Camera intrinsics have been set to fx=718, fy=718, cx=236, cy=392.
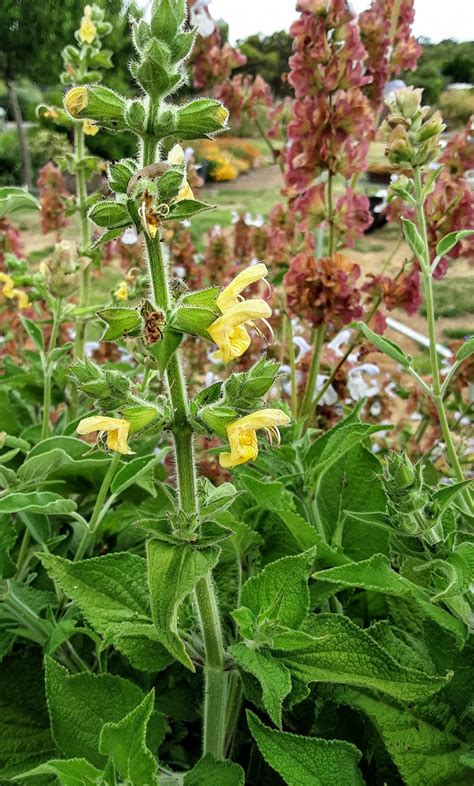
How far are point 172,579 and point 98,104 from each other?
0.26 metres

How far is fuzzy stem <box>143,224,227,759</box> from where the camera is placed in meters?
0.39

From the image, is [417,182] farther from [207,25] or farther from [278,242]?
[207,25]

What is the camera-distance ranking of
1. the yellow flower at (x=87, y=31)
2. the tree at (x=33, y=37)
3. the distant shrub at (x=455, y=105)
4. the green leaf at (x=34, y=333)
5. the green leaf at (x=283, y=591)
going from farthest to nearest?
the distant shrub at (x=455, y=105) < the tree at (x=33, y=37) < the yellow flower at (x=87, y=31) < the green leaf at (x=34, y=333) < the green leaf at (x=283, y=591)

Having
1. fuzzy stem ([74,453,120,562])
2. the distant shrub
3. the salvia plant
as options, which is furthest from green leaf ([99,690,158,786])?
the distant shrub

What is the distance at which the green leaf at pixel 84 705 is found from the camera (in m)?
0.48

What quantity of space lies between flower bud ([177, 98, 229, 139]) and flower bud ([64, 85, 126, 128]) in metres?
0.03

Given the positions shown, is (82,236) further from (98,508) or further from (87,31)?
(98,508)

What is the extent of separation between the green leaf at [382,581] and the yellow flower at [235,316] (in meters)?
0.15

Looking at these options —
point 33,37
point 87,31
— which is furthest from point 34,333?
point 33,37

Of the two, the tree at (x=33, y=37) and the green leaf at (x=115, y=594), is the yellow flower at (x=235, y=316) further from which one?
the tree at (x=33, y=37)

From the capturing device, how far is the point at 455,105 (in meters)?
6.71

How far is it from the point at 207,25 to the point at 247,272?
75 centimetres

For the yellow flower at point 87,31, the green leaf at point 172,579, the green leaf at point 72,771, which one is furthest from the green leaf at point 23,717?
the yellow flower at point 87,31

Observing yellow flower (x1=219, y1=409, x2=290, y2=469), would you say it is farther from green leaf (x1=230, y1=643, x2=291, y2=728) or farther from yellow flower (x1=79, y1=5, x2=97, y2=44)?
yellow flower (x1=79, y1=5, x2=97, y2=44)
